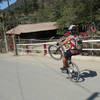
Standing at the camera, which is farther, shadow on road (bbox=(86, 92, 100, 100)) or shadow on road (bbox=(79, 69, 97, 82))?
shadow on road (bbox=(79, 69, 97, 82))

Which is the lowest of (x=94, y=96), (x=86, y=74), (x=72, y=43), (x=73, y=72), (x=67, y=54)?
(x=94, y=96)

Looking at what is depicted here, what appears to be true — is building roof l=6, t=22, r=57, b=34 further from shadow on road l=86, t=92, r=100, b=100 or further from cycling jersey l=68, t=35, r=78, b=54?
shadow on road l=86, t=92, r=100, b=100

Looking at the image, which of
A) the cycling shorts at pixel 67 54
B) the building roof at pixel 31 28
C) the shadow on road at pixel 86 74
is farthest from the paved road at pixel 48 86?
the building roof at pixel 31 28

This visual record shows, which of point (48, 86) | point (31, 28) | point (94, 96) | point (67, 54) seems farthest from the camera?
point (31, 28)

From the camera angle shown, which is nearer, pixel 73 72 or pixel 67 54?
pixel 67 54

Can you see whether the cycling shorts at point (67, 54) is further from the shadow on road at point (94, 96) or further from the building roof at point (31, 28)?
the building roof at point (31, 28)

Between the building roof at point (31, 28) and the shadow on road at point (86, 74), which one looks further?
the building roof at point (31, 28)

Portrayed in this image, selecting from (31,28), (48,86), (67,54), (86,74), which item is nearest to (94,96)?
(48,86)

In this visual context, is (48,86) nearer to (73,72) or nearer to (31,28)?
(73,72)

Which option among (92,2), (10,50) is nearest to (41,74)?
(10,50)

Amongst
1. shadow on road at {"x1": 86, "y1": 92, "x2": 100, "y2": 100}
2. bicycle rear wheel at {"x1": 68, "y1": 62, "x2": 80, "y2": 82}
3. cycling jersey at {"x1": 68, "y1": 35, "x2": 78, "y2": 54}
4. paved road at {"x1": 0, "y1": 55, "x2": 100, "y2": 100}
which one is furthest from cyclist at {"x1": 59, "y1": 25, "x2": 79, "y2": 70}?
shadow on road at {"x1": 86, "y1": 92, "x2": 100, "y2": 100}

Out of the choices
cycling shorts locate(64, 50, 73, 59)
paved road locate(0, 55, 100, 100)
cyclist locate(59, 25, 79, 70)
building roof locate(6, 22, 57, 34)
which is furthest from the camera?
building roof locate(6, 22, 57, 34)

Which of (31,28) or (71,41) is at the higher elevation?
(31,28)

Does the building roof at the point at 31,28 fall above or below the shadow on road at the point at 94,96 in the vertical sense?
above
